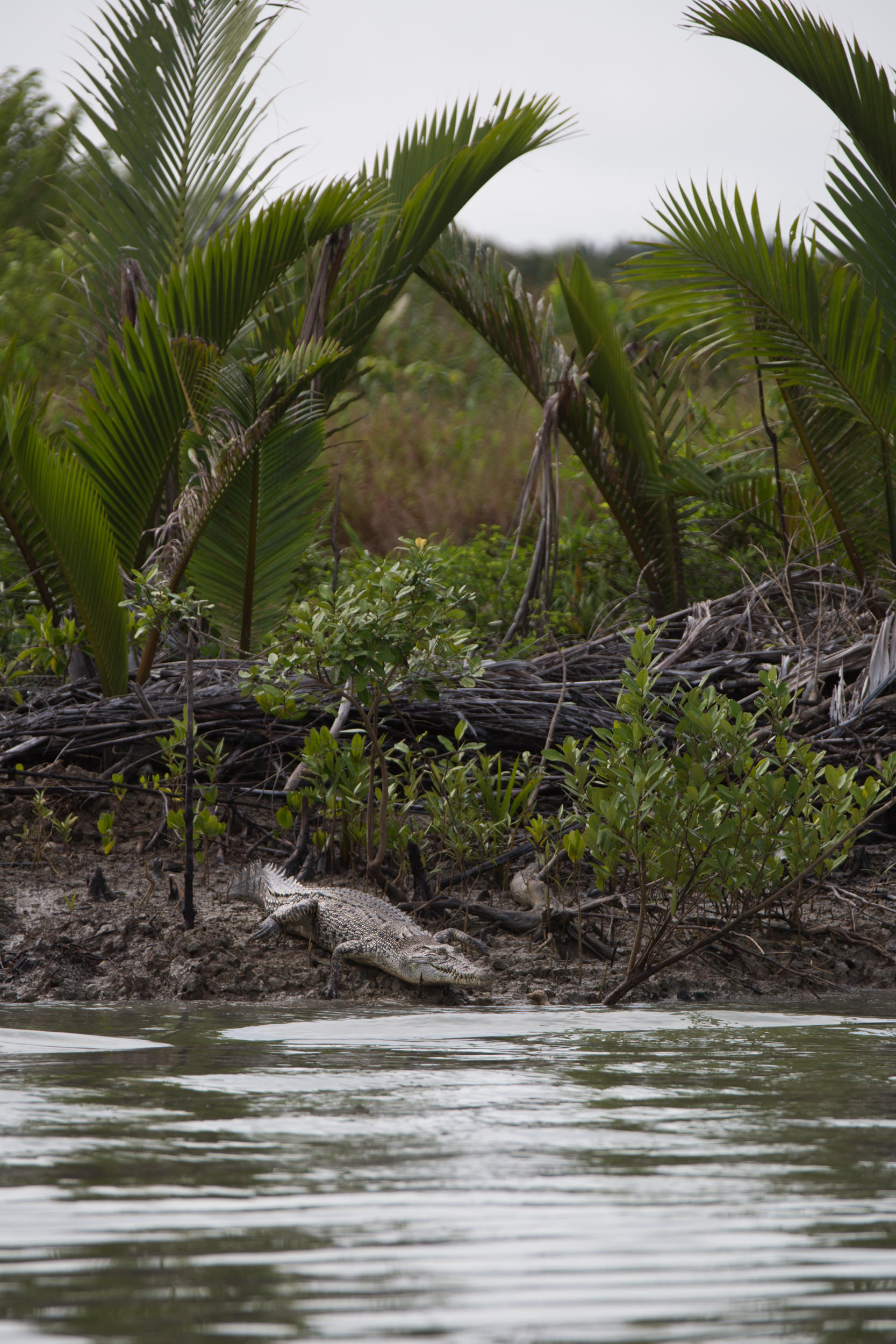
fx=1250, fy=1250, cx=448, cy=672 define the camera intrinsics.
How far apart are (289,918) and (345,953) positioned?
0.34 meters

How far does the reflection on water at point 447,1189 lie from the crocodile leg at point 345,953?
1017 millimetres

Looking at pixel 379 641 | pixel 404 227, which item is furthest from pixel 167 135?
pixel 379 641

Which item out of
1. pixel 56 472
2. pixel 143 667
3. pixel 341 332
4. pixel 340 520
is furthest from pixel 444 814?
pixel 340 520

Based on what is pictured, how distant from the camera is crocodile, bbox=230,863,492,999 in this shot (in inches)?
A: 165

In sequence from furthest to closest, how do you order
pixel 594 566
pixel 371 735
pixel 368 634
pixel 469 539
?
pixel 469 539 < pixel 594 566 < pixel 371 735 < pixel 368 634

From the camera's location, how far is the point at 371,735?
4.80 m

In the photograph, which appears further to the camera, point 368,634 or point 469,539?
point 469,539

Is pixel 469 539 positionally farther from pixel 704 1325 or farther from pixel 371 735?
pixel 704 1325

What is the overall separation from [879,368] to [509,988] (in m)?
3.74

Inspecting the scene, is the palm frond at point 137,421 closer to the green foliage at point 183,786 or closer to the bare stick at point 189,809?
the green foliage at point 183,786

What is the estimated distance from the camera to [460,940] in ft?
15.0

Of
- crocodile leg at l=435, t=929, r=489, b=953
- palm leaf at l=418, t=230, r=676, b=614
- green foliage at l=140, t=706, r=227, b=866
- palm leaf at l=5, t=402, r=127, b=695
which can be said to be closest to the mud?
crocodile leg at l=435, t=929, r=489, b=953

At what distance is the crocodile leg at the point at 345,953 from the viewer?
4.39 meters

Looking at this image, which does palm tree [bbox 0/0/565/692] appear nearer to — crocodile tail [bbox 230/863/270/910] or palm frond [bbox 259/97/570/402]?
palm frond [bbox 259/97/570/402]
